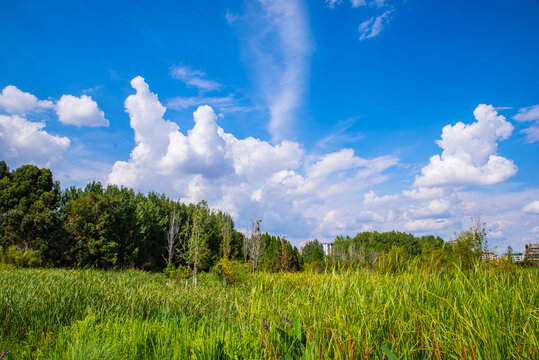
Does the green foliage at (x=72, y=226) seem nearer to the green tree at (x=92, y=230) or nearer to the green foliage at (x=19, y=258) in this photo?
the green tree at (x=92, y=230)

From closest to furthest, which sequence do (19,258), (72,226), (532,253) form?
(532,253)
(19,258)
(72,226)

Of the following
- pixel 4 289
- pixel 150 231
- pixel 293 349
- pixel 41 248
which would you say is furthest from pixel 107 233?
pixel 293 349

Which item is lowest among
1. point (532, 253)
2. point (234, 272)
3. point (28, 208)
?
point (234, 272)

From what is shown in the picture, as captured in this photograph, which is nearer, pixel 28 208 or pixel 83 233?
pixel 28 208

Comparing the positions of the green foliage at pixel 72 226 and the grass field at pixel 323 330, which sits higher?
the green foliage at pixel 72 226

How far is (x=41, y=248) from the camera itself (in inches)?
748

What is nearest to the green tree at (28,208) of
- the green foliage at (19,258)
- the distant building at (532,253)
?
the green foliage at (19,258)

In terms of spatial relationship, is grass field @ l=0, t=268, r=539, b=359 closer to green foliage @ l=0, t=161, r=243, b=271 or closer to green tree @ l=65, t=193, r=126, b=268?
green foliage @ l=0, t=161, r=243, b=271

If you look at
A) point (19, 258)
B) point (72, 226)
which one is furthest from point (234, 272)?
point (72, 226)

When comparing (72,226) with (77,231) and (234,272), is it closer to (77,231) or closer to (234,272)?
(77,231)

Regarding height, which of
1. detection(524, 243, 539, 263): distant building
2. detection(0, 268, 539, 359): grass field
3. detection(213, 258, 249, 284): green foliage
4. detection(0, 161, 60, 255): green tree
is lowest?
detection(213, 258, 249, 284): green foliage

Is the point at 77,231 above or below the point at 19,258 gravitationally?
above

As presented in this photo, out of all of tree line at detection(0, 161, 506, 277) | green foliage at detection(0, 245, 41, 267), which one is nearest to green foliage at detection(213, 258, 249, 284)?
tree line at detection(0, 161, 506, 277)

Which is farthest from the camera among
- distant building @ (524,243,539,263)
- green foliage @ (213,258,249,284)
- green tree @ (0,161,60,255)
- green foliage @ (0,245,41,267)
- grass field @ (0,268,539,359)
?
green tree @ (0,161,60,255)
